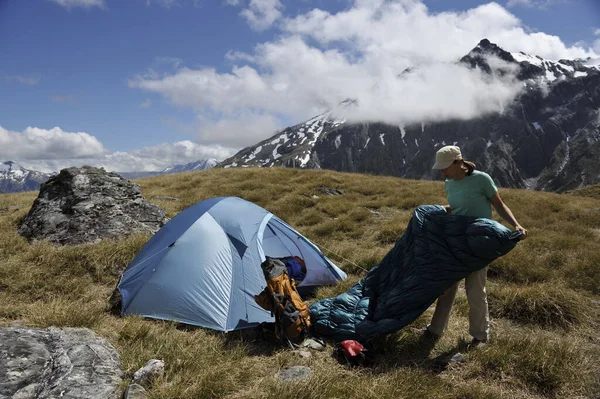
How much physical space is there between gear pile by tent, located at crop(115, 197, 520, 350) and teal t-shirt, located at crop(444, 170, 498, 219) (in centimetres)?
18

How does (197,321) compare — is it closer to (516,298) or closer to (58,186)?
(516,298)

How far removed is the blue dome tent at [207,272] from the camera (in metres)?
6.59

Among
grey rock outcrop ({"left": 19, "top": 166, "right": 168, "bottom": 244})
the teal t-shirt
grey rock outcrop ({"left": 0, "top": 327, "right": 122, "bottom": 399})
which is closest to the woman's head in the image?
the teal t-shirt

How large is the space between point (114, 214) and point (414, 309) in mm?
9369

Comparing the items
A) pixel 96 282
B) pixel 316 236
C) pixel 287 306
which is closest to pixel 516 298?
pixel 287 306

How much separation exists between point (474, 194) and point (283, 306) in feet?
11.7

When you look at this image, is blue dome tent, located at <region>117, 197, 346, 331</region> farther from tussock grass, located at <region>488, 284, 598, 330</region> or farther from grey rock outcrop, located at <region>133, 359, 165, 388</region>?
tussock grass, located at <region>488, 284, 598, 330</region>

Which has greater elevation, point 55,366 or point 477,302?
point 477,302

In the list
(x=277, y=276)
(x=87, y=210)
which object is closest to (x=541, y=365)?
(x=277, y=276)

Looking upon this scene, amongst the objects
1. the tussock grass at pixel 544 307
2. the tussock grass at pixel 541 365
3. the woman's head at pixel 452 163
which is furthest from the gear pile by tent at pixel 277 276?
the tussock grass at pixel 544 307

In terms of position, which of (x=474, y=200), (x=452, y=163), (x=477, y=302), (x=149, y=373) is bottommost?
(x=149, y=373)

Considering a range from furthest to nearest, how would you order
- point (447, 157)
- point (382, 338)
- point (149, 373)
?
1. point (382, 338)
2. point (447, 157)
3. point (149, 373)

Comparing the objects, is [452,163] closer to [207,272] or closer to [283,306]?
[283,306]

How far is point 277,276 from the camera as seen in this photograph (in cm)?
634
